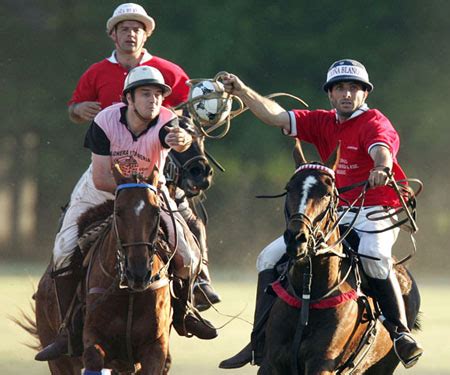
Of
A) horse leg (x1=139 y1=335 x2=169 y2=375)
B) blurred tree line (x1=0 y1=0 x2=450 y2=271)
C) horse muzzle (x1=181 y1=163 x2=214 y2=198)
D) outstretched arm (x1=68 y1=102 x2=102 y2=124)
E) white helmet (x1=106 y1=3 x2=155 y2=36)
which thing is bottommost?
horse leg (x1=139 y1=335 x2=169 y2=375)

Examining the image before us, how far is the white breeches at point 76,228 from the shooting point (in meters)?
9.19

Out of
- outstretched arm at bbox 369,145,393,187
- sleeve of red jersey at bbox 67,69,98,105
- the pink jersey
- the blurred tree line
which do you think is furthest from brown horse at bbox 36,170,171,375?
the blurred tree line

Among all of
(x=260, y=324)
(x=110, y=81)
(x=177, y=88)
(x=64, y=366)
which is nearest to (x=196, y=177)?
(x=177, y=88)

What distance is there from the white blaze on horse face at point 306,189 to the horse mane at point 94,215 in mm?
1865

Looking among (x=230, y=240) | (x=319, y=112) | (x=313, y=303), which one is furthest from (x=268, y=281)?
(x=230, y=240)

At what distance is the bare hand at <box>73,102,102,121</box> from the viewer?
10781mm

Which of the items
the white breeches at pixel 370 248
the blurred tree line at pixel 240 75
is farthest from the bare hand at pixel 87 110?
the blurred tree line at pixel 240 75

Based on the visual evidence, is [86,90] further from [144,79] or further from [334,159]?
[334,159]

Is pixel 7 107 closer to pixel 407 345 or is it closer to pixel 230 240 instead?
pixel 230 240

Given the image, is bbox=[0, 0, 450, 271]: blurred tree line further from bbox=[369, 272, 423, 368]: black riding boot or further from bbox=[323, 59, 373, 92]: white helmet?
bbox=[369, 272, 423, 368]: black riding boot

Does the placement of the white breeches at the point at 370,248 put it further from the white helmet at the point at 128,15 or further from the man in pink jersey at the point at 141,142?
the white helmet at the point at 128,15

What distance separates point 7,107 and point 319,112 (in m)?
21.0

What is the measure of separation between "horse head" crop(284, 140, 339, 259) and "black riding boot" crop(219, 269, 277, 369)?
96 centimetres

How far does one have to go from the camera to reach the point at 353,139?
899 cm
